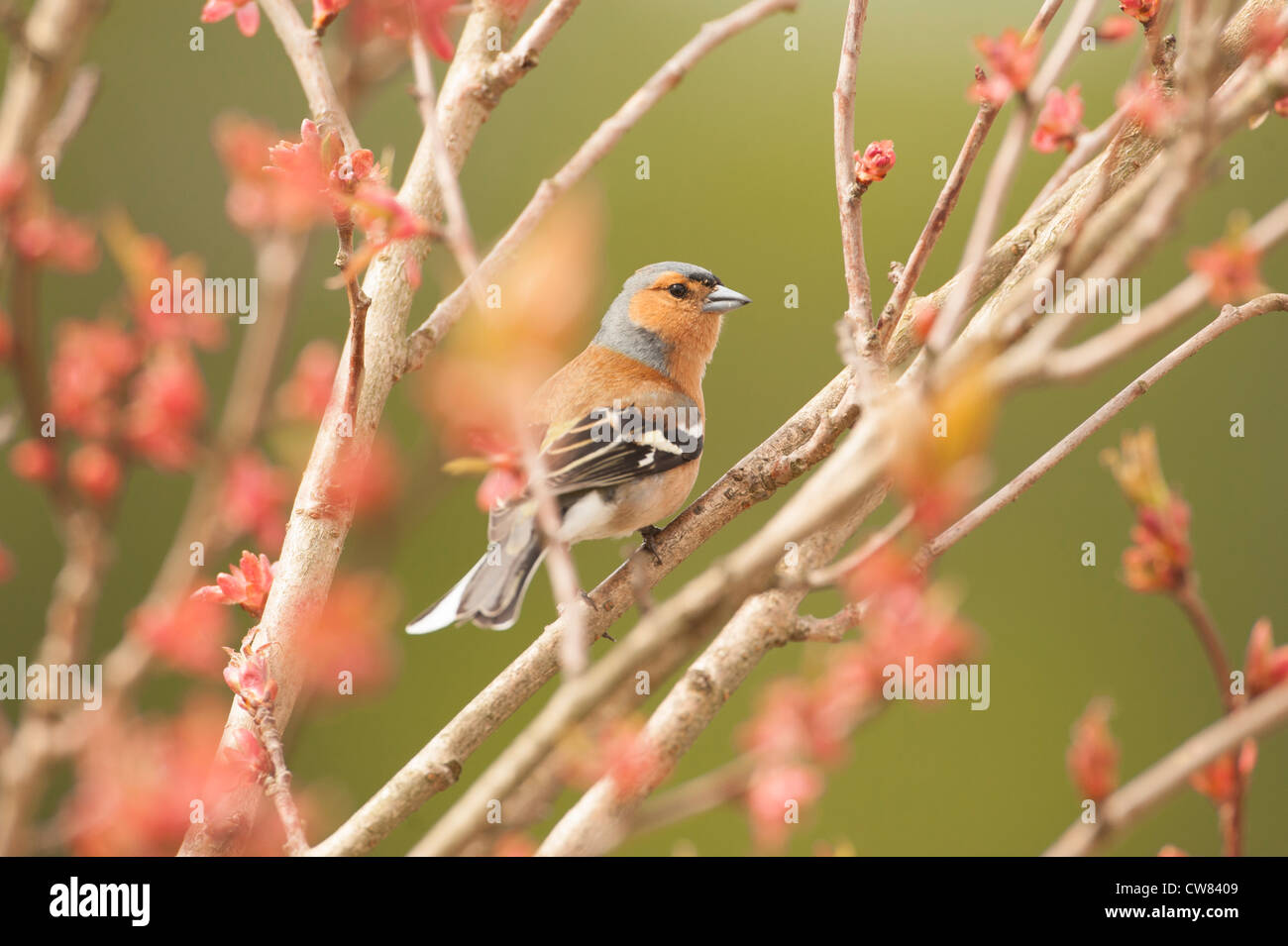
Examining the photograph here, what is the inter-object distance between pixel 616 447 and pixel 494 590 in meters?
0.57

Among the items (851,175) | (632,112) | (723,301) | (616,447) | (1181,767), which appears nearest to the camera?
(1181,767)

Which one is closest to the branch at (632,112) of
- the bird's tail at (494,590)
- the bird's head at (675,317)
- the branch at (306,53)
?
the branch at (306,53)

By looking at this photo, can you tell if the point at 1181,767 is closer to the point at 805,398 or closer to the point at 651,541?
the point at 651,541

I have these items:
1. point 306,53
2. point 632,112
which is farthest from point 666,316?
point 632,112

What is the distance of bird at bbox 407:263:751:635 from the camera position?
1749 millimetres

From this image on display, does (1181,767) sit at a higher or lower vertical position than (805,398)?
lower

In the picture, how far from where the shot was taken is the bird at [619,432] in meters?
1.75

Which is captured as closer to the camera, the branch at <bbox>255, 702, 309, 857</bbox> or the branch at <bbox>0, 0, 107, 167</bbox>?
the branch at <bbox>0, 0, 107, 167</bbox>

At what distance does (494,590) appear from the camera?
1699 mm

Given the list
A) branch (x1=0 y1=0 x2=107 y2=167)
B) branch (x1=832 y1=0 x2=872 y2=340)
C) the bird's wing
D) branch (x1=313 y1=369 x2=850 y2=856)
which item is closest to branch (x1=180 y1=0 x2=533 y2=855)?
branch (x1=313 y1=369 x2=850 y2=856)

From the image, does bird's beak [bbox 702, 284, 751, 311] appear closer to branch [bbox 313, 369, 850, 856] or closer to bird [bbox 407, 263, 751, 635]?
bird [bbox 407, 263, 751, 635]

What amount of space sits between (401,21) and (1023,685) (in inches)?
128

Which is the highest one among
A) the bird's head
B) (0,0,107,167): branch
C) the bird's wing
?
the bird's head
